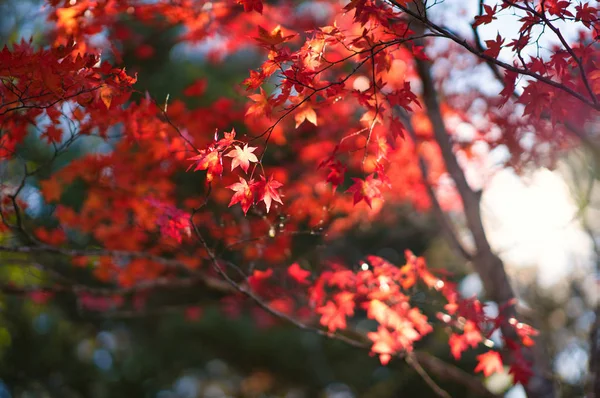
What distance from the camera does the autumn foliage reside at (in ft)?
8.49

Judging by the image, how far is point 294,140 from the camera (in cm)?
798

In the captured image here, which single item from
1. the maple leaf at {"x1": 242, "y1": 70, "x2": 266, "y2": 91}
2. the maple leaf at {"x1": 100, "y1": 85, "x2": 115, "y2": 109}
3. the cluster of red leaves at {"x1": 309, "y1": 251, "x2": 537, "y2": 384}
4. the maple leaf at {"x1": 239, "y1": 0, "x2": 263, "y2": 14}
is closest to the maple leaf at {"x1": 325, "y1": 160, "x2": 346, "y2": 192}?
the maple leaf at {"x1": 242, "y1": 70, "x2": 266, "y2": 91}

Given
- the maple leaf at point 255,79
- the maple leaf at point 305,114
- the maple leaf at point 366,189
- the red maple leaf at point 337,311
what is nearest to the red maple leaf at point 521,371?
the red maple leaf at point 337,311

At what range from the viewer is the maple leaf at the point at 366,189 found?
9.95 feet

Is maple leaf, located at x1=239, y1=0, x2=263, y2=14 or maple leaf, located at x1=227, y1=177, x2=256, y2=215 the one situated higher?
maple leaf, located at x1=239, y1=0, x2=263, y2=14

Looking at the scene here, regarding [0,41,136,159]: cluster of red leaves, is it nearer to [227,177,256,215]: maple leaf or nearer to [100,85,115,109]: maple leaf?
[100,85,115,109]: maple leaf

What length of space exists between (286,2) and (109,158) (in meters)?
4.85

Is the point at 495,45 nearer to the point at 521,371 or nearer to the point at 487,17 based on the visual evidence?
the point at 487,17

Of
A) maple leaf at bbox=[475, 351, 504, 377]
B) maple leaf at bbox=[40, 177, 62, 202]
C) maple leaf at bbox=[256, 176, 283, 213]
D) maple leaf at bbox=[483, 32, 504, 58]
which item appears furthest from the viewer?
maple leaf at bbox=[40, 177, 62, 202]

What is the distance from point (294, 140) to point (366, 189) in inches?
198

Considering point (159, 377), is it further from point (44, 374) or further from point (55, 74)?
point (55, 74)

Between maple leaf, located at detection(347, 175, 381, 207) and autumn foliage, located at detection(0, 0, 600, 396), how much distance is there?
13 mm

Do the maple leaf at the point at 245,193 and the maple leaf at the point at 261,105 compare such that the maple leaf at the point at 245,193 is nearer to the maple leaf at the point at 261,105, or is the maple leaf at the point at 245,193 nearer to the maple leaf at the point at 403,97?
the maple leaf at the point at 261,105

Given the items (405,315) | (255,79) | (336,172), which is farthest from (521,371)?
→ (255,79)
